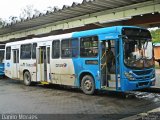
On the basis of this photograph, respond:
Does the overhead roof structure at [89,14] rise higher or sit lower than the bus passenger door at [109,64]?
higher

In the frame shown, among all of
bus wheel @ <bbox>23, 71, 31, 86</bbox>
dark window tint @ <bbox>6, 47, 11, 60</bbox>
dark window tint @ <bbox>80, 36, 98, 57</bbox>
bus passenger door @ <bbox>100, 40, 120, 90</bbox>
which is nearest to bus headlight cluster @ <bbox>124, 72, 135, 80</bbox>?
bus passenger door @ <bbox>100, 40, 120, 90</bbox>

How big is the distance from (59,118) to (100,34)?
5488mm

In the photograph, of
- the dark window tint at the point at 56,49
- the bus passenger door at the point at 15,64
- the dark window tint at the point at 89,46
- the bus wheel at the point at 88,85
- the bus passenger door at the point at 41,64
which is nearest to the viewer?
the dark window tint at the point at 89,46

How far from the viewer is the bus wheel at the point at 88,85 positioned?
13956 millimetres

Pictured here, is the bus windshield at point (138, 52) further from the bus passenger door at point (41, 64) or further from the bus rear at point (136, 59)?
the bus passenger door at point (41, 64)

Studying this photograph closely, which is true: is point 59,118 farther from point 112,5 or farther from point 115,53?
point 112,5

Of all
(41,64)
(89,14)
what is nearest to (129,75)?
(41,64)

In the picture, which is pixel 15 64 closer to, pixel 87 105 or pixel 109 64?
pixel 109 64

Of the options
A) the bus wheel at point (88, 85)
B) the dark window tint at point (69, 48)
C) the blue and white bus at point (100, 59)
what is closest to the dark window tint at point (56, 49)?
the blue and white bus at point (100, 59)

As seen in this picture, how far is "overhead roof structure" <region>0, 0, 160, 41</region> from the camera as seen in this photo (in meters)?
15.8

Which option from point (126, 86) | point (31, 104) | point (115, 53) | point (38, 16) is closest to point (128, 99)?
point (126, 86)

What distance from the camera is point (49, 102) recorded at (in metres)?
12.2

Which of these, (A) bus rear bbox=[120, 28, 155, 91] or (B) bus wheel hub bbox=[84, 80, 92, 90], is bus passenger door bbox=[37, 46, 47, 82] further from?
(A) bus rear bbox=[120, 28, 155, 91]

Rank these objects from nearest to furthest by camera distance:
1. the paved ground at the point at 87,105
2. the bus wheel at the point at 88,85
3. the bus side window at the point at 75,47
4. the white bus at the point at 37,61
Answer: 1. the paved ground at the point at 87,105
2. the bus wheel at the point at 88,85
3. the bus side window at the point at 75,47
4. the white bus at the point at 37,61
